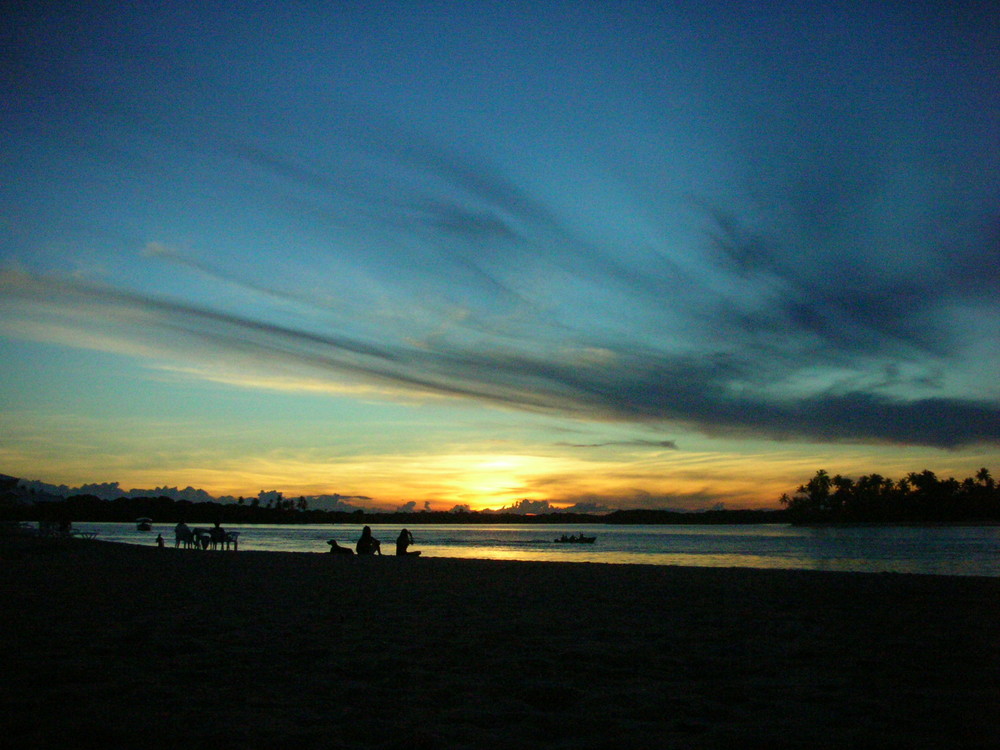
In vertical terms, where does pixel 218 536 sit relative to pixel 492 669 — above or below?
below

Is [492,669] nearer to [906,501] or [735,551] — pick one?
[735,551]

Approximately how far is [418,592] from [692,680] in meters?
8.72

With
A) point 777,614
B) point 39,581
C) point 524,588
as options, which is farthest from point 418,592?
point 39,581

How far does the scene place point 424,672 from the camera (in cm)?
655

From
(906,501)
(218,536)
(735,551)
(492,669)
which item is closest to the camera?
(492,669)

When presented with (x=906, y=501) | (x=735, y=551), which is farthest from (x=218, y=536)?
(x=906, y=501)

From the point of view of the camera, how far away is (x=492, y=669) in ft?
22.3

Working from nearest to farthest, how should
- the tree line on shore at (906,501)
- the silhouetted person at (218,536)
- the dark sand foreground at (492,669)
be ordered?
1. the dark sand foreground at (492,669)
2. the silhouetted person at (218,536)
3. the tree line on shore at (906,501)

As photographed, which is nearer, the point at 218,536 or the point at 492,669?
the point at 492,669

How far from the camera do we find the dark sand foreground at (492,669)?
4672mm

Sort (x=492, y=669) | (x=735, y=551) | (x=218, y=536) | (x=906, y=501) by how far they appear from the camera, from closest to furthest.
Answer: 1. (x=492, y=669)
2. (x=218, y=536)
3. (x=735, y=551)
4. (x=906, y=501)

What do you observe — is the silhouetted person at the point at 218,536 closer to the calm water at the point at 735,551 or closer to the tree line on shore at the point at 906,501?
the calm water at the point at 735,551

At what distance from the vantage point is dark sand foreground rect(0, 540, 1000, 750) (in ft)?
15.3

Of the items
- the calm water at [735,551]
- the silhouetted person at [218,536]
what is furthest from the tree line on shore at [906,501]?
the silhouetted person at [218,536]
